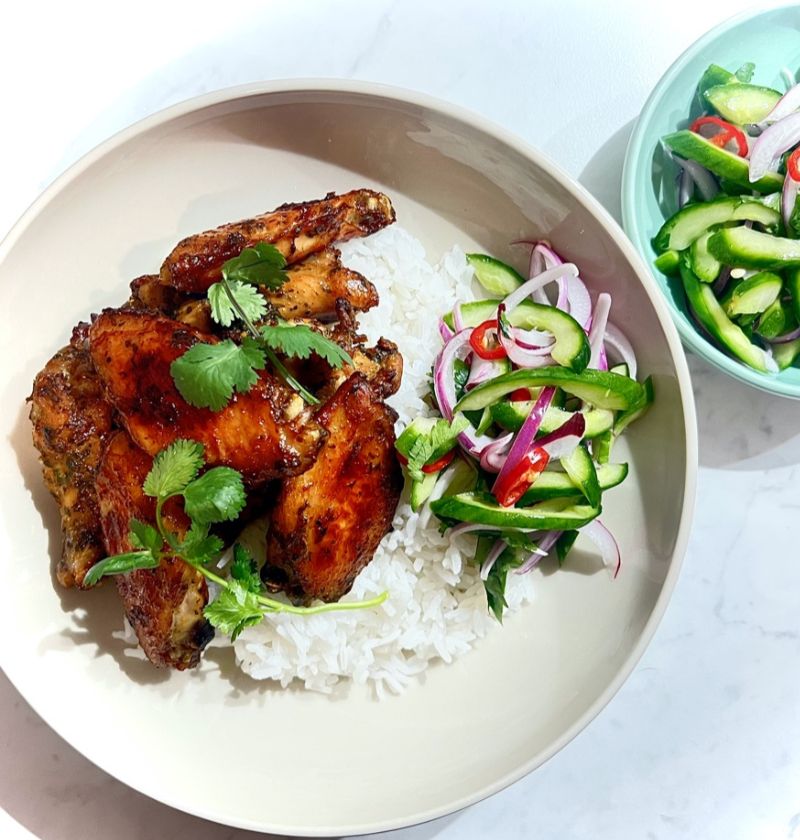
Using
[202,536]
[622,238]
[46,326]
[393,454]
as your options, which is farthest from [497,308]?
[46,326]

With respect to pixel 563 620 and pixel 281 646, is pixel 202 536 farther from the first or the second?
pixel 563 620

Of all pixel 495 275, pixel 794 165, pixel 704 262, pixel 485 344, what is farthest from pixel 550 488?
pixel 794 165

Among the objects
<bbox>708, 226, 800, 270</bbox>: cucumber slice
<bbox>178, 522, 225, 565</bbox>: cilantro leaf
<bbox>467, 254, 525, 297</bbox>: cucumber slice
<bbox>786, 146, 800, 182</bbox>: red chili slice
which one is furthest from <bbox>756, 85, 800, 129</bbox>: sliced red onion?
<bbox>178, 522, 225, 565</bbox>: cilantro leaf

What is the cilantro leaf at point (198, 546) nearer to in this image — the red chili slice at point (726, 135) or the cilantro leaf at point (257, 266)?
the cilantro leaf at point (257, 266)

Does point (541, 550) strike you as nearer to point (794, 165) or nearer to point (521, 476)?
point (521, 476)

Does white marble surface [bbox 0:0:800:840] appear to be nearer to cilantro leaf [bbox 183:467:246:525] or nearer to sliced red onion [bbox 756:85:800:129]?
sliced red onion [bbox 756:85:800:129]

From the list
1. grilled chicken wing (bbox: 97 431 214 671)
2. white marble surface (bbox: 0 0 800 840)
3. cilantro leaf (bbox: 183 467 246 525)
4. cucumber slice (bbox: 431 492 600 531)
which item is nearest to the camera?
cilantro leaf (bbox: 183 467 246 525)
